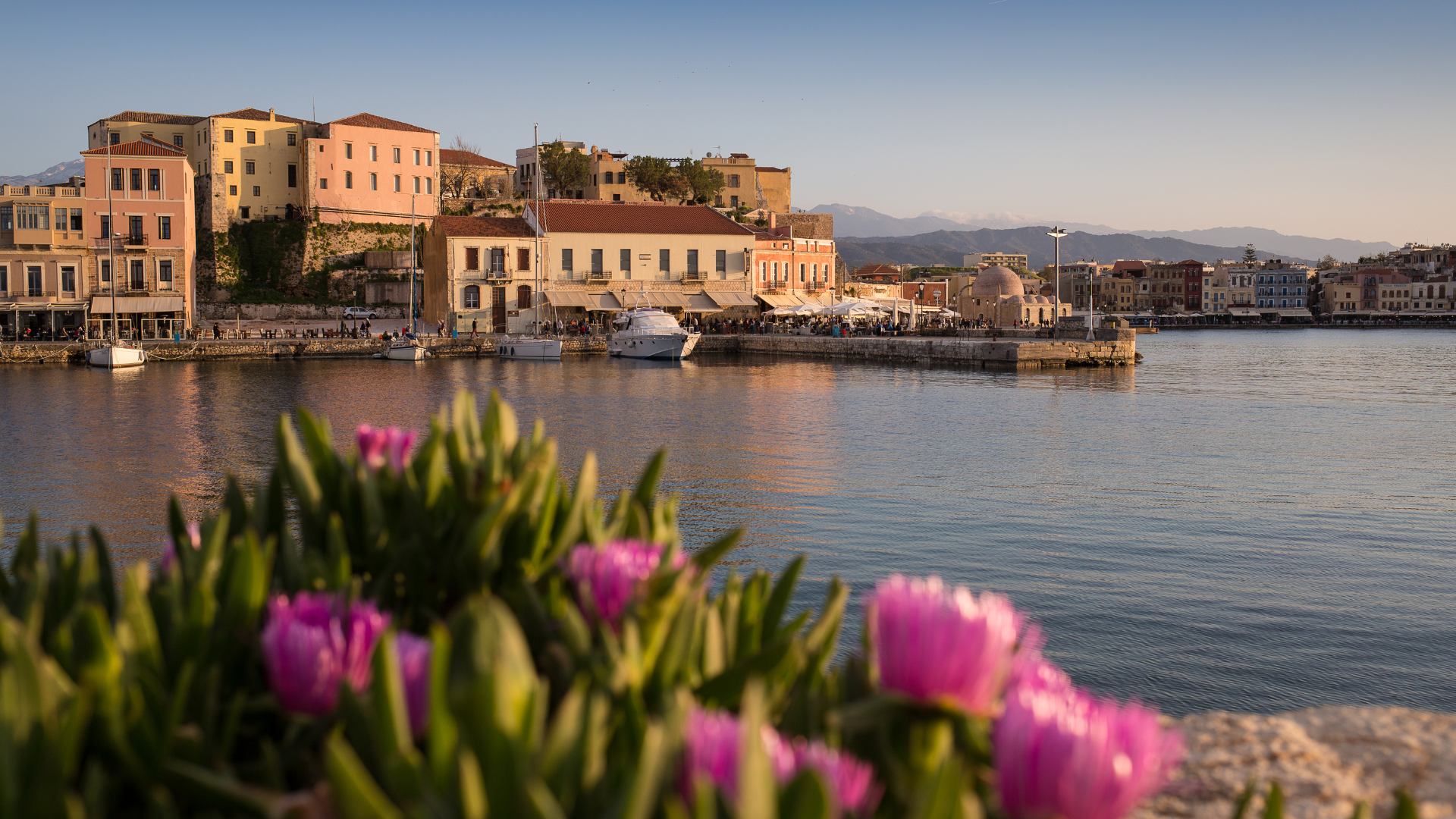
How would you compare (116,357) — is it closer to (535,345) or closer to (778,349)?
(535,345)

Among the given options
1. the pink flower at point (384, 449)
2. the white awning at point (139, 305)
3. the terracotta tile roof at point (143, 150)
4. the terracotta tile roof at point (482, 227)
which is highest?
the terracotta tile roof at point (143, 150)

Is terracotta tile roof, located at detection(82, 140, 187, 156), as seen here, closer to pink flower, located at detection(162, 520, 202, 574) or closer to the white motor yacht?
the white motor yacht

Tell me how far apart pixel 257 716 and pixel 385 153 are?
232ft

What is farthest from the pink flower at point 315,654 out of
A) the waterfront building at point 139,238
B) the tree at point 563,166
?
the tree at point 563,166

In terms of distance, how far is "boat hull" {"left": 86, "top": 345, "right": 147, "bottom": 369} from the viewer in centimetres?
4300

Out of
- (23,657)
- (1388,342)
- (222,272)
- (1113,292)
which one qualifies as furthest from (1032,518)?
(1113,292)

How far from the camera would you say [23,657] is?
1.27 metres

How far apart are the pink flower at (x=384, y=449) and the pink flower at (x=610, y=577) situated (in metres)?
0.55

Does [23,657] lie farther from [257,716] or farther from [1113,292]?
[1113,292]

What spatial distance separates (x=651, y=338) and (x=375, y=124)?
2827 centimetres

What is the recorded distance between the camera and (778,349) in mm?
57156

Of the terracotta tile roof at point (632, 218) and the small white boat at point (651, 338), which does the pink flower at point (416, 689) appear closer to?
the small white boat at point (651, 338)

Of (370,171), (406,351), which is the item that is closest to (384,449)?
(406,351)

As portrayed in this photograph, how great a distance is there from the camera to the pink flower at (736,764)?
1255 millimetres
